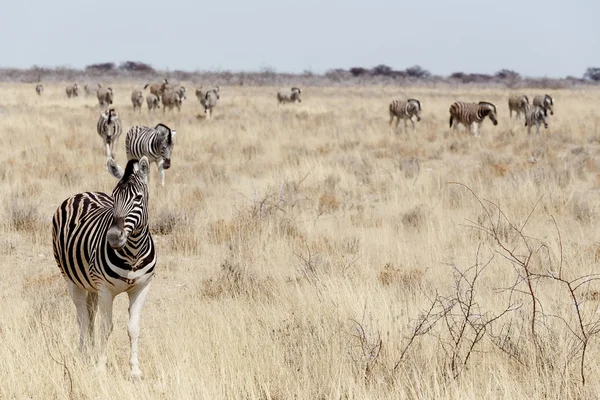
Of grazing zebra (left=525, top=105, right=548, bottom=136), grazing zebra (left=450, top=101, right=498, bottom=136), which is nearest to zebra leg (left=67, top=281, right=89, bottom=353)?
grazing zebra (left=525, top=105, right=548, bottom=136)

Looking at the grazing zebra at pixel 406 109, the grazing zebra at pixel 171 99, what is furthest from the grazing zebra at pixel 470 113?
the grazing zebra at pixel 171 99

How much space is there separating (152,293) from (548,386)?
427cm

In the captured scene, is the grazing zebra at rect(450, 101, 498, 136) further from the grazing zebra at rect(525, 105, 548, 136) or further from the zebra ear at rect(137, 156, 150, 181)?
the zebra ear at rect(137, 156, 150, 181)

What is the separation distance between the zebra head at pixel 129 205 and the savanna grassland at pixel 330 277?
79 centimetres

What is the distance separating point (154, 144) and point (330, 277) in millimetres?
8628

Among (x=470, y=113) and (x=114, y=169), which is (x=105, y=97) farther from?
(x=114, y=169)

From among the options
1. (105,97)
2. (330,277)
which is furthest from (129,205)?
(105,97)

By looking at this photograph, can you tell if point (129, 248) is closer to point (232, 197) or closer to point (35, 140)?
point (232, 197)

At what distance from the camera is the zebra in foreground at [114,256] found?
4250mm

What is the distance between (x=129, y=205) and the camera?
4.23 m

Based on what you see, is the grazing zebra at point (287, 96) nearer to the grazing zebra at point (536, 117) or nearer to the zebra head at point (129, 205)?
the grazing zebra at point (536, 117)

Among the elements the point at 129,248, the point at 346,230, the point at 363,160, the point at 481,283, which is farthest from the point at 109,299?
the point at 363,160

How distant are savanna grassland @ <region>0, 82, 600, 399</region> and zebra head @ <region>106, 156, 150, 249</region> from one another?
79 centimetres

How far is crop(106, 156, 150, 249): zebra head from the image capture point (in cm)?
404
